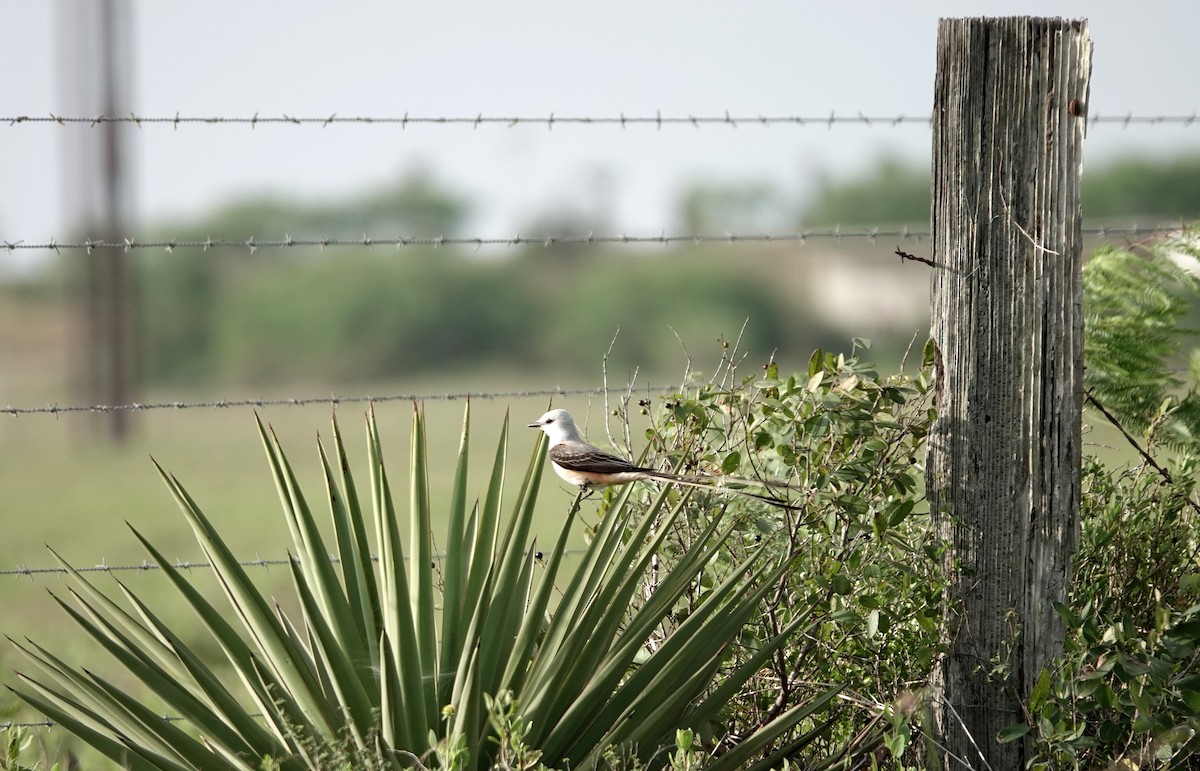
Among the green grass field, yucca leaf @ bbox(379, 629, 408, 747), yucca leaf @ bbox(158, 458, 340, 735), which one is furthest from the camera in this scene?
the green grass field

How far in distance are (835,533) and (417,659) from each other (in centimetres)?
108

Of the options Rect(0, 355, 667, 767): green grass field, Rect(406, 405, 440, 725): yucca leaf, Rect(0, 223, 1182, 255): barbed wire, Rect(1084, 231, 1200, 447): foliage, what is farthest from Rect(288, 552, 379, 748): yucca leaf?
Rect(0, 355, 667, 767): green grass field

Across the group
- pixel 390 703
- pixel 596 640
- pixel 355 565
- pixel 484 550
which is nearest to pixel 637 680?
pixel 596 640

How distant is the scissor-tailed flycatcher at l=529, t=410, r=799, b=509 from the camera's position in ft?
8.96

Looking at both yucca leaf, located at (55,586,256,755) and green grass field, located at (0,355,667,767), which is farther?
green grass field, located at (0,355,667,767)

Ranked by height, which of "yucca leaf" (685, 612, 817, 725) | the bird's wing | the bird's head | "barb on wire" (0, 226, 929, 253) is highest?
"barb on wire" (0, 226, 929, 253)

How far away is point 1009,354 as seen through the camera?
9.00ft

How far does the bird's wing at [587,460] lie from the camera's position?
284cm

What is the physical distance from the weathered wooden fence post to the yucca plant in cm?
51

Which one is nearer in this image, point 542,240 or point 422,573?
point 422,573

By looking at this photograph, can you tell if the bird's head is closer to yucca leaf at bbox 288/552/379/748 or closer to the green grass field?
yucca leaf at bbox 288/552/379/748

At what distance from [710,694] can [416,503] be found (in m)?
0.80

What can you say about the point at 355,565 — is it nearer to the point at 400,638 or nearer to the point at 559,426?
the point at 400,638

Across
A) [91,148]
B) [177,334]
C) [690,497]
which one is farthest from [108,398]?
[690,497]
